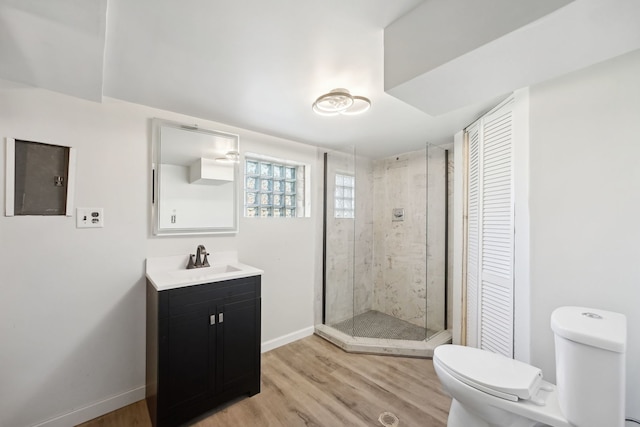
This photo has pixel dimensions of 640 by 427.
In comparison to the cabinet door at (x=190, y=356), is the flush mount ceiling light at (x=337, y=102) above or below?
above

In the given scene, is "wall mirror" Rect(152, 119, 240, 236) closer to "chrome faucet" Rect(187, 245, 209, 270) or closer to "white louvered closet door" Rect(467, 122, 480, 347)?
"chrome faucet" Rect(187, 245, 209, 270)

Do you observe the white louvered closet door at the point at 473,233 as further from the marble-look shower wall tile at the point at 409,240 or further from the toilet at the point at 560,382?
the toilet at the point at 560,382

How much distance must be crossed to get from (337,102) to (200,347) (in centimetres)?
181

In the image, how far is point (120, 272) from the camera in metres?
1.86

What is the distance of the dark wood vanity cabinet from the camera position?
5.30ft

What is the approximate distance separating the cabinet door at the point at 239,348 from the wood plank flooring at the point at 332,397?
140mm

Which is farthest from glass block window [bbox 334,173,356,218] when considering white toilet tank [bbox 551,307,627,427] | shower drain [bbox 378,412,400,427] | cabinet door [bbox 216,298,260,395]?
white toilet tank [bbox 551,307,627,427]

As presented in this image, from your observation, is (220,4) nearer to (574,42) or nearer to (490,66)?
(490,66)

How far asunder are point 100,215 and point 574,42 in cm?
259

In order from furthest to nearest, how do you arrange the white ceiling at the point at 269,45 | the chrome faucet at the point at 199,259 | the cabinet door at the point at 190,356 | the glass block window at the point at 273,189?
the glass block window at the point at 273,189 → the chrome faucet at the point at 199,259 → the cabinet door at the point at 190,356 → the white ceiling at the point at 269,45

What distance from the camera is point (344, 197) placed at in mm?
3021

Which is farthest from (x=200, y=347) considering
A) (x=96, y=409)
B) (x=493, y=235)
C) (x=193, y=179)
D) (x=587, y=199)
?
(x=587, y=199)

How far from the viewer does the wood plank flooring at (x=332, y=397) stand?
5.64 feet

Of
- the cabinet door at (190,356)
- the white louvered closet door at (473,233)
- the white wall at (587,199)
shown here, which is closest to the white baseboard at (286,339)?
the cabinet door at (190,356)
